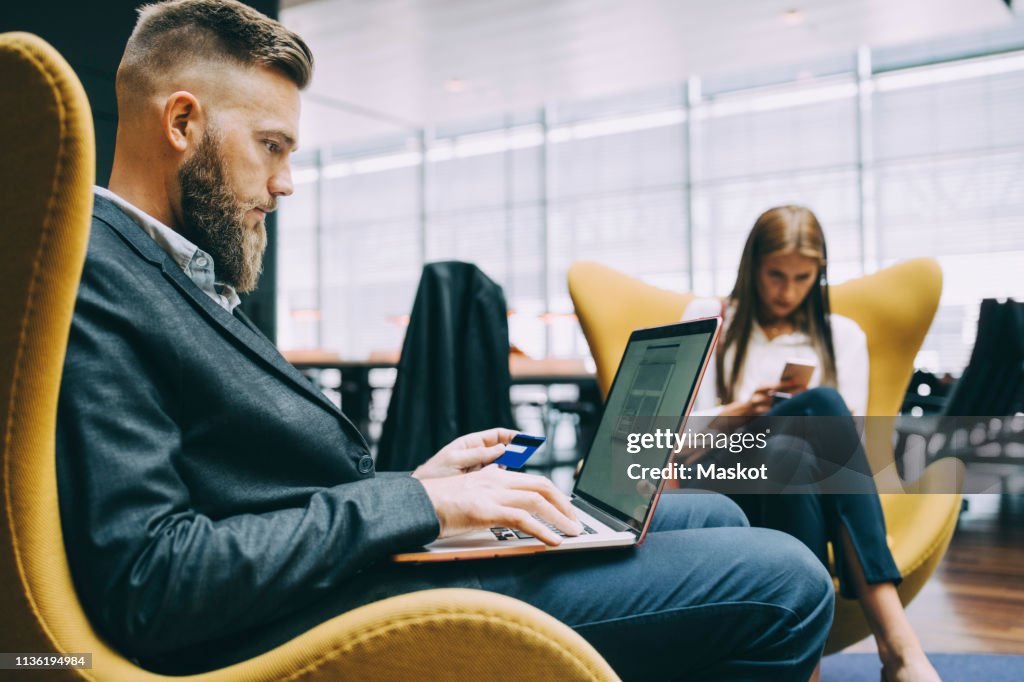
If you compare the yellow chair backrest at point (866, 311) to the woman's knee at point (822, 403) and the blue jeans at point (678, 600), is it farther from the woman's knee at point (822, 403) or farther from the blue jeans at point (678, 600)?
the blue jeans at point (678, 600)

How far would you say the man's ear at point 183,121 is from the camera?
1.07 m

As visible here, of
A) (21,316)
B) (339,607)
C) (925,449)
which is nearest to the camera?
(21,316)

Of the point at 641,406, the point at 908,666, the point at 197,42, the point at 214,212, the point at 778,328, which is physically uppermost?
the point at 197,42

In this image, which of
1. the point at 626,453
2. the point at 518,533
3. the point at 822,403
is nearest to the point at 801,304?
the point at 822,403

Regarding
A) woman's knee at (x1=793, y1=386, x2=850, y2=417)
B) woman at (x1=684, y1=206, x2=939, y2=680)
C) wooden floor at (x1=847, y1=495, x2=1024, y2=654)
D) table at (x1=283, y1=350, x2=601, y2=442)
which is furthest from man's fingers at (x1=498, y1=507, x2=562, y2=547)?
table at (x1=283, y1=350, x2=601, y2=442)

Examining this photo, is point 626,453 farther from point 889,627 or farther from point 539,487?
point 889,627

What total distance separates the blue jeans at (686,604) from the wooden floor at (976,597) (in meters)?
1.56

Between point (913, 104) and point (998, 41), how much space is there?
87 centimetres

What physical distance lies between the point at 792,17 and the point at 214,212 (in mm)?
7219

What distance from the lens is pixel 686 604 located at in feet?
3.15

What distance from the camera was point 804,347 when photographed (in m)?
2.46

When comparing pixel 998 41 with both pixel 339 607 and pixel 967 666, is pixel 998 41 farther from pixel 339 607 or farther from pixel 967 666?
pixel 339 607

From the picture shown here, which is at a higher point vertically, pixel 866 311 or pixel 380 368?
pixel 866 311

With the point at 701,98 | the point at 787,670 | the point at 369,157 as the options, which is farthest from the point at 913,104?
the point at 787,670
